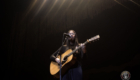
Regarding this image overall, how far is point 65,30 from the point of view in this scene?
3395 mm

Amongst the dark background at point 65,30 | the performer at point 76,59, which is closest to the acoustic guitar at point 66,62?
the performer at point 76,59

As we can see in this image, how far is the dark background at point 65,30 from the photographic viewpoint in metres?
2.86

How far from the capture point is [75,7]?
11.3 feet

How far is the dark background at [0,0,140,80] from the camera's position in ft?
9.38

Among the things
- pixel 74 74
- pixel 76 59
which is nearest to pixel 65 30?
pixel 76 59

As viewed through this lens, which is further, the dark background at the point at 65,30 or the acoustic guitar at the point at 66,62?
the dark background at the point at 65,30

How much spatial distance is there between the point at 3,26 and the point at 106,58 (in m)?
3.02

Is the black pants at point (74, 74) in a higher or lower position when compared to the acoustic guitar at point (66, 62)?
lower

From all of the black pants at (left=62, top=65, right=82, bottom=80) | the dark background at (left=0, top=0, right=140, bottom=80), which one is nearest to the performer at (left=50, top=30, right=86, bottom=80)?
the black pants at (left=62, top=65, right=82, bottom=80)

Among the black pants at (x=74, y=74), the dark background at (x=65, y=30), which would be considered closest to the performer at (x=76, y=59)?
the black pants at (x=74, y=74)

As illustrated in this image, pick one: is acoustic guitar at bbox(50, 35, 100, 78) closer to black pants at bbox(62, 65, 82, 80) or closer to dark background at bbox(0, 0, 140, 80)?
black pants at bbox(62, 65, 82, 80)

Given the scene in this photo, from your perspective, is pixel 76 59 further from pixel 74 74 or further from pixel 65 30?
→ pixel 65 30

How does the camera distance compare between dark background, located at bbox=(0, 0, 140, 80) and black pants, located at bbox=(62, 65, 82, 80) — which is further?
dark background, located at bbox=(0, 0, 140, 80)

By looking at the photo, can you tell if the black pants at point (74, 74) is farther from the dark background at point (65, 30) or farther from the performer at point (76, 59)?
the dark background at point (65, 30)
